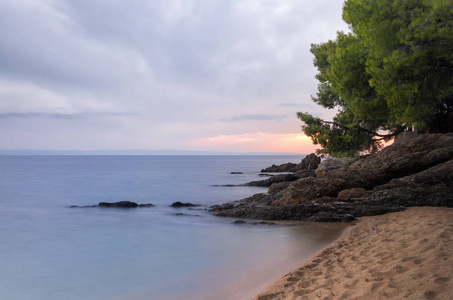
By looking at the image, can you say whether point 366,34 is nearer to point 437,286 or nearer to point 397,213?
point 397,213

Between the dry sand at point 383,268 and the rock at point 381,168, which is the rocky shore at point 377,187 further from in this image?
the dry sand at point 383,268

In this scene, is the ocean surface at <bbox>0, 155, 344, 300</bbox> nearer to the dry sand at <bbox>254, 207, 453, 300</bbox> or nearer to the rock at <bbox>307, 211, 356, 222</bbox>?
the rock at <bbox>307, 211, 356, 222</bbox>

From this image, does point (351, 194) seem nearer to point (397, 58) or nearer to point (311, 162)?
point (397, 58)

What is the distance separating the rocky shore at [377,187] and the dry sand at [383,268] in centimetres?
365

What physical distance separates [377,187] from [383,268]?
32.3 ft

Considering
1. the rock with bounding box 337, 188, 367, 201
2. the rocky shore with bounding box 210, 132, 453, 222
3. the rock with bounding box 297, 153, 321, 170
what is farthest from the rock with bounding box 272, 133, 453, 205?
the rock with bounding box 297, 153, 321, 170

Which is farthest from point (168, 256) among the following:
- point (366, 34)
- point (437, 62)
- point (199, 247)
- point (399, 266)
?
point (437, 62)

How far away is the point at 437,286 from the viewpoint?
5.16m

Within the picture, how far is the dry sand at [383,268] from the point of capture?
541 cm

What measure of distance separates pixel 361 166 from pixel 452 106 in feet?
24.7

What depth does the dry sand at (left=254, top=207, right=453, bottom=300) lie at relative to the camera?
17.8 ft

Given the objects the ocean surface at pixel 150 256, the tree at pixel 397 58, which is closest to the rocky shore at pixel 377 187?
the ocean surface at pixel 150 256

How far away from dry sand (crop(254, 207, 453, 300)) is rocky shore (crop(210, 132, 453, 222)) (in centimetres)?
365

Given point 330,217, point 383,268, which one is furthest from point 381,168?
point 383,268
